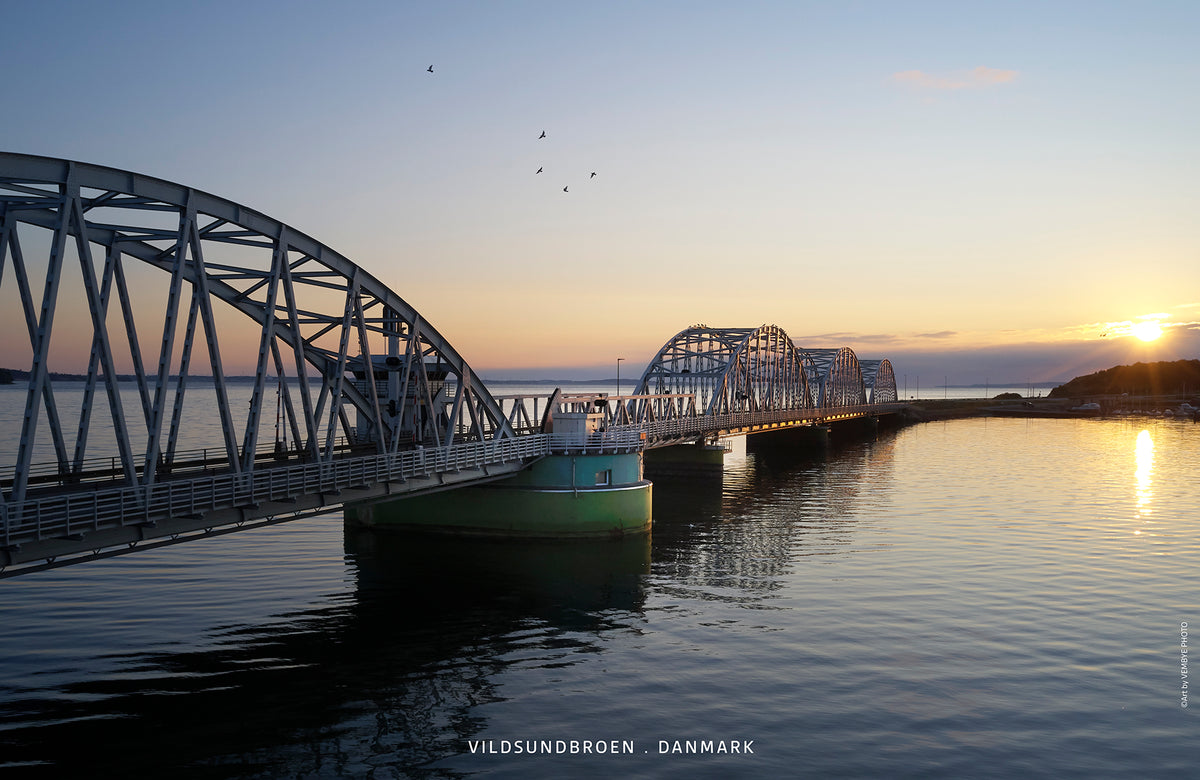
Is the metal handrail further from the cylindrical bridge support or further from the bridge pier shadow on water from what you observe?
the bridge pier shadow on water

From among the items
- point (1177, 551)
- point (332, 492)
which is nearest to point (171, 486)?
point (332, 492)

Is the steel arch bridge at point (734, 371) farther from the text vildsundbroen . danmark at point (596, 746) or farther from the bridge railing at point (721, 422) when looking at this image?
the text vildsundbroen . danmark at point (596, 746)

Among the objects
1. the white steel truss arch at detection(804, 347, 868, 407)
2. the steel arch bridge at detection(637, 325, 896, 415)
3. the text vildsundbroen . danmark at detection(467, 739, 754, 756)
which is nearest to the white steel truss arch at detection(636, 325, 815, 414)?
the steel arch bridge at detection(637, 325, 896, 415)

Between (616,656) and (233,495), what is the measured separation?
13.8 meters

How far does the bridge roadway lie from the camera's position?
22.9 m

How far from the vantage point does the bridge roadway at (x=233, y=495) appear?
22.9 m

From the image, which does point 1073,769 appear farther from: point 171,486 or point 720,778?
point 171,486

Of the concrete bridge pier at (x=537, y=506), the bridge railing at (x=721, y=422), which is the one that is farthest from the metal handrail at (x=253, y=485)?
the bridge railing at (x=721, y=422)

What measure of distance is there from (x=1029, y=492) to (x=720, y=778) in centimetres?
6593

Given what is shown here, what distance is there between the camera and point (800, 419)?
122 metres

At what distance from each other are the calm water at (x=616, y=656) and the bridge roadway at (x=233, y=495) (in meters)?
4.12

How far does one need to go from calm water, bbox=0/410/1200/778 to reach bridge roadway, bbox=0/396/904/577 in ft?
13.5

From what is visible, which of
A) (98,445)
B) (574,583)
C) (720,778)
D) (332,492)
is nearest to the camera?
(720,778)

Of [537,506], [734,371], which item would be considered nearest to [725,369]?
[734,371]
